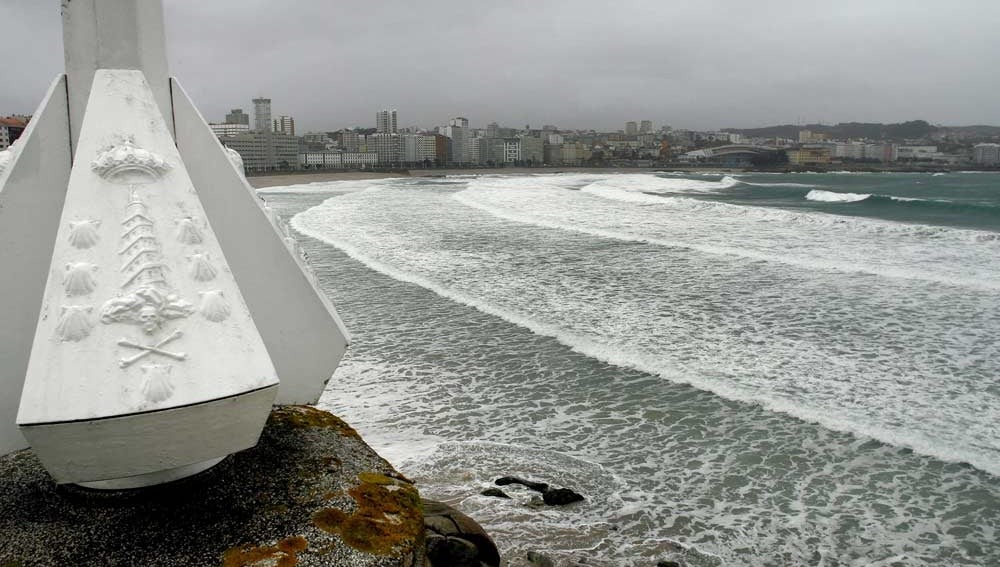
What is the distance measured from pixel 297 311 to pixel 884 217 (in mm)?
32194

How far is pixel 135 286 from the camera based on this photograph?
2982 millimetres

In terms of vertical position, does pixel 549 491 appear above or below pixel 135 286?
below

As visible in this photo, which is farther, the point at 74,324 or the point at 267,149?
the point at 267,149

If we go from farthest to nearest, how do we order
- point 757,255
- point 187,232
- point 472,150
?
point 472,150 < point 757,255 < point 187,232

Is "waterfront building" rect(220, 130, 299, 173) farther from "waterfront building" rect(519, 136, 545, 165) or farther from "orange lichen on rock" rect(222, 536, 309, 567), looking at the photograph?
"orange lichen on rock" rect(222, 536, 309, 567)

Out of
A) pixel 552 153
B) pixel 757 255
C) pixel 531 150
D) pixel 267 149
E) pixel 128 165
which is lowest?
pixel 757 255

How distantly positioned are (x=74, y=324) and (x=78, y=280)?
20 cm

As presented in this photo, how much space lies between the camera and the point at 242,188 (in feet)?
13.1

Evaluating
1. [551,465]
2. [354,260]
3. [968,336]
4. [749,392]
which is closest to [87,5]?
[551,465]

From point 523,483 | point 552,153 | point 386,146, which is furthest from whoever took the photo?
point 552,153

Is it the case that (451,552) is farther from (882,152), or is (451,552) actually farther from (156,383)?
(882,152)

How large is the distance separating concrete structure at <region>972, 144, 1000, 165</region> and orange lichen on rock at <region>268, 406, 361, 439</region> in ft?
531

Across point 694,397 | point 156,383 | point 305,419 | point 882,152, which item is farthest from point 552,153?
point 156,383

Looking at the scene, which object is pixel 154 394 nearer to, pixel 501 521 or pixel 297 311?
pixel 297 311
